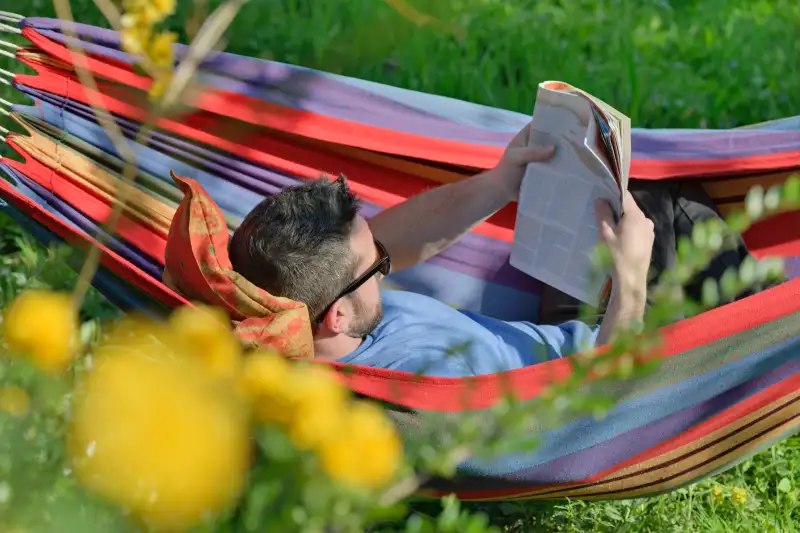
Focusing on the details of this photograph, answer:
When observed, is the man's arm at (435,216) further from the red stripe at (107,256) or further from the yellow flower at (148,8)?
the yellow flower at (148,8)

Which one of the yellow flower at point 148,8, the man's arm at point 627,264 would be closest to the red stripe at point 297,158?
the man's arm at point 627,264

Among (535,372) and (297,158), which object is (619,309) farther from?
(297,158)

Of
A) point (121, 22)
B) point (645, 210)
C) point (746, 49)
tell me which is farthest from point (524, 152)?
point (746, 49)

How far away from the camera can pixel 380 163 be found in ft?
6.89

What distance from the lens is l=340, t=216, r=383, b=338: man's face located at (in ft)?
5.38

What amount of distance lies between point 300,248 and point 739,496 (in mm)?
988

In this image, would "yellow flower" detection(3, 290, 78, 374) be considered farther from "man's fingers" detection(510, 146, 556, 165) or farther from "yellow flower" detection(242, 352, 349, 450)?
"man's fingers" detection(510, 146, 556, 165)

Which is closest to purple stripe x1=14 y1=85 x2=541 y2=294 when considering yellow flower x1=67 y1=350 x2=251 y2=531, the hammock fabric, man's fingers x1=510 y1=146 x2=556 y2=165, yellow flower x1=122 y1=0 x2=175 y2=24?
the hammock fabric

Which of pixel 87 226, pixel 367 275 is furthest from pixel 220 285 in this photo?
pixel 87 226

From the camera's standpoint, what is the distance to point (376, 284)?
1699mm

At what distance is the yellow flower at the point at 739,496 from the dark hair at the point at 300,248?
34.4 inches

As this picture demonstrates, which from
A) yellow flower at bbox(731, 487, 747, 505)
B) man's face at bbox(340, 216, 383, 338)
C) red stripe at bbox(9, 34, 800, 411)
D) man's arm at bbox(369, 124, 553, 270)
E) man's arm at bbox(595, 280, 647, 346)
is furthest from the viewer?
man's arm at bbox(369, 124, 553, 270)

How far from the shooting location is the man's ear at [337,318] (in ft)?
5.21

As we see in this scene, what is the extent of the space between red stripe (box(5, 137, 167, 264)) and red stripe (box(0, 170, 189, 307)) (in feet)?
0.24
